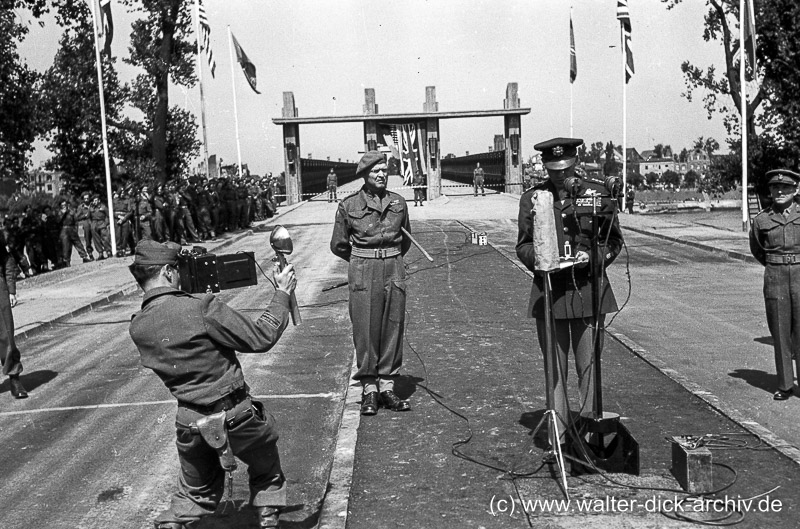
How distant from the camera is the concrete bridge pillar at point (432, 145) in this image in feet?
158

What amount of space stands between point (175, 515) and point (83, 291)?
14.5 meters

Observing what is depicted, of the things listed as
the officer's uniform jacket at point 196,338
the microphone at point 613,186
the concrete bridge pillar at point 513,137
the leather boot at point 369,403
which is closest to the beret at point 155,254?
the officer's uniform jacket at point 196,338

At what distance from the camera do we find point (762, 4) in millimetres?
29719

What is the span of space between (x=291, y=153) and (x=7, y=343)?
38828 mm

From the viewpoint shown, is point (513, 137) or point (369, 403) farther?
point (513, 137)

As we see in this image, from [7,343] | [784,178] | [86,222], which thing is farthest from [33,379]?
[86,222]

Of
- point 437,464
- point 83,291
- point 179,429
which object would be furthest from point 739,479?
point 83,291

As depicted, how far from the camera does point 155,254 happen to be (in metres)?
4.89

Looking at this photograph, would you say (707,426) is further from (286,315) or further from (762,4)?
(762,4)

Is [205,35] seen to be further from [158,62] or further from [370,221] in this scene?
[370,221]

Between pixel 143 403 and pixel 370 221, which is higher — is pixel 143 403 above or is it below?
below

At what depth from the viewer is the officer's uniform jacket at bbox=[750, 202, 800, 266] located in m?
8.74

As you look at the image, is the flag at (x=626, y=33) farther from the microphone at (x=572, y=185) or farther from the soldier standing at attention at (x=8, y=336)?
the microphone at (x=572, y=185)

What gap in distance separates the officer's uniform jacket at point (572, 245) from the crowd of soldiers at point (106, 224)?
19.3 m
